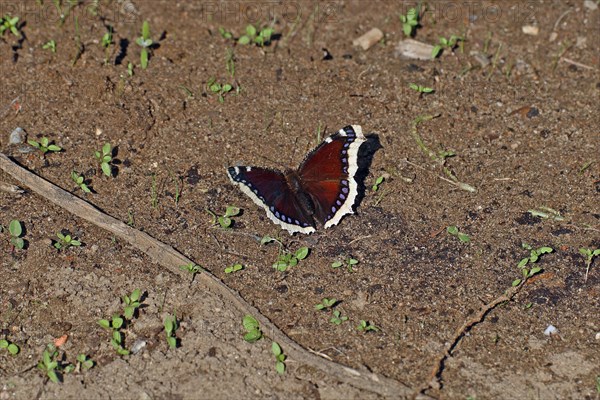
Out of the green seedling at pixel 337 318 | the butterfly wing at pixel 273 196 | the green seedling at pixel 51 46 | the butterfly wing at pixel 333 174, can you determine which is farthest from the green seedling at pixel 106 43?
the green seedling at pixel 337 318

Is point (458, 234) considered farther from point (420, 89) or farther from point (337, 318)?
point (420, 89)

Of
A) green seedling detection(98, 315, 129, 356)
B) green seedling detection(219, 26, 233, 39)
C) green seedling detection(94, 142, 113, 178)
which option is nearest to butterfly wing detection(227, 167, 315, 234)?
Result: green seedling detection(94, 142, 113, 178)

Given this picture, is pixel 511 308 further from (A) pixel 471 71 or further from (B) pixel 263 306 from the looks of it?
(A) pixel 471 71

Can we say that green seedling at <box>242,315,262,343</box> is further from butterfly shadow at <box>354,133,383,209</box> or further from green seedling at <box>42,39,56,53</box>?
green seedling at <box>42,39,56,53</box>

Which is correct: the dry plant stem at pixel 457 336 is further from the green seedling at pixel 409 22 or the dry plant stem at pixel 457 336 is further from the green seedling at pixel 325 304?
the green seedling at pixel 409 22

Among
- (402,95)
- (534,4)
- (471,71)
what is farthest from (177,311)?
(534,4)

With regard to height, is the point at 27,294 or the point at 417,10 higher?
the point at 417,10

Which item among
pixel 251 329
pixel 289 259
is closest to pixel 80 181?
pixel 289 259
